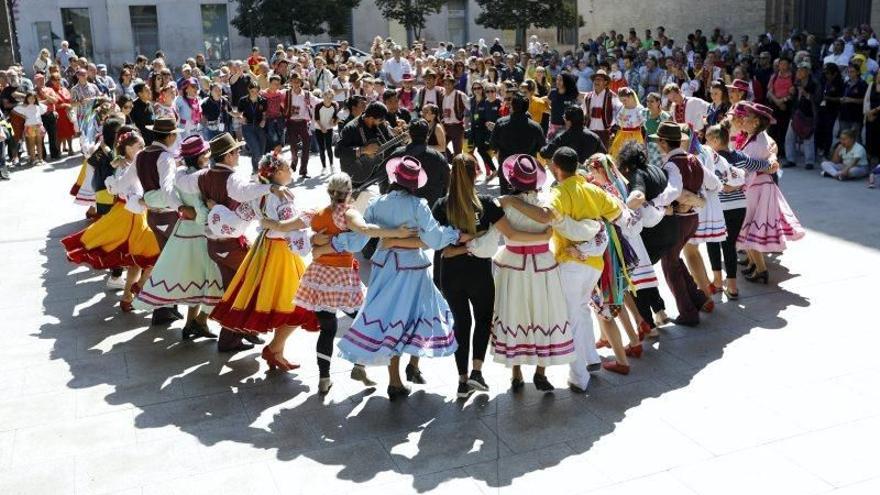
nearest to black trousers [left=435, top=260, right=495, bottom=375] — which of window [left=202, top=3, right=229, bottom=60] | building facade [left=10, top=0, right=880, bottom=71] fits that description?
building facade [left=10, top=0, right=880, bottom=71]

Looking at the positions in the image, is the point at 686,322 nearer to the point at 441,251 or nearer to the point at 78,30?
the point at 441,251

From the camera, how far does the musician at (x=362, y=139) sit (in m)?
9.26

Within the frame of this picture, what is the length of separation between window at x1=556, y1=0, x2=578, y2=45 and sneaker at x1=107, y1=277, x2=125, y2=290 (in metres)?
28.9

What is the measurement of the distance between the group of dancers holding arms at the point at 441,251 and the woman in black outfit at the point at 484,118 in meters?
5.67

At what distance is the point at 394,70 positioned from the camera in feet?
66.2

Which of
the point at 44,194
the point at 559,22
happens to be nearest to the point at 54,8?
the point at 559,22

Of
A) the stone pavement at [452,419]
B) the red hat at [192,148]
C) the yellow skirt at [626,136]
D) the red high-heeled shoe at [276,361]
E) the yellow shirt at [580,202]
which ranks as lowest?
the stone pavement at [452,419]

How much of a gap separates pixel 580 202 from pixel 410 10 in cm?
3470

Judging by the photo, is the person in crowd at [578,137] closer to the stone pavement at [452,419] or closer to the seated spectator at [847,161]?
the stone pavement at [452,419]

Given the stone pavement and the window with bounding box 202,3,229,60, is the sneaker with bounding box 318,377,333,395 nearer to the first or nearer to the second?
the stone pavement

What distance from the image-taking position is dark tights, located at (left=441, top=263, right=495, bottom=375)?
19.2 ft

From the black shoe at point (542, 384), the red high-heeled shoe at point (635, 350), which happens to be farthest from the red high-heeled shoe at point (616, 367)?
the black shoe at point (542, 384)

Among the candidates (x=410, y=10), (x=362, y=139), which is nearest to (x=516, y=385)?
(x=362, y=139)

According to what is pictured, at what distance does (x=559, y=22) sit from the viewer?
116ft
